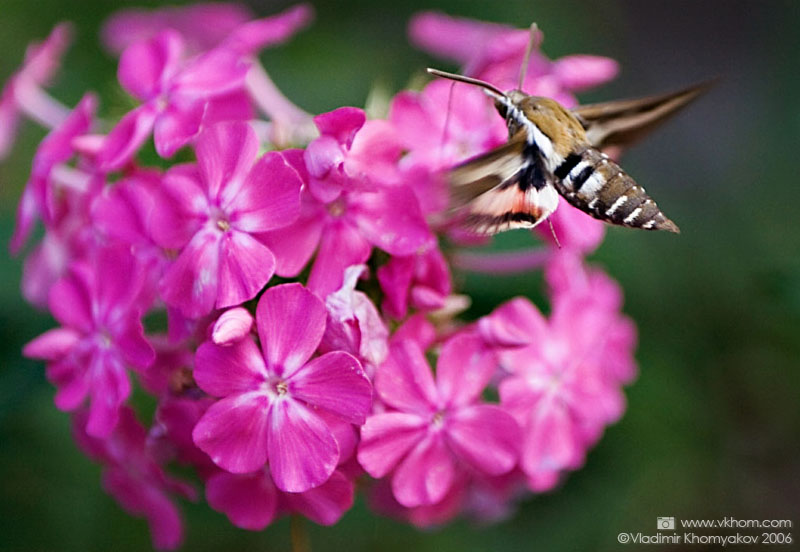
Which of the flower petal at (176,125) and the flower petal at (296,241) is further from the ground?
the flower petal at (176,125)

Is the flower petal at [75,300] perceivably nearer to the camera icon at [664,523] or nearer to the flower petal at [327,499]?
the flower petal at [327,499]

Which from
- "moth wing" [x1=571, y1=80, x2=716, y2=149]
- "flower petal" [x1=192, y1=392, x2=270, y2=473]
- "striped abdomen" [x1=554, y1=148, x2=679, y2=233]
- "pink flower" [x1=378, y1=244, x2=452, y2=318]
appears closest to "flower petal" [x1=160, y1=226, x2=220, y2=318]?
"flower petal" [x1=192, y1=392, x2=270, y2=473]

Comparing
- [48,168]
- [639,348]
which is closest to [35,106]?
[48,168]

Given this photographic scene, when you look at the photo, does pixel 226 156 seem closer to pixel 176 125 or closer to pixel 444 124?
pixel 176 125

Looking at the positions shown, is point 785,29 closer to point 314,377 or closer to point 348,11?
point 348,11

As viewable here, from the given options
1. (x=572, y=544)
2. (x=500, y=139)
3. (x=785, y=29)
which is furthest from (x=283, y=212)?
(x=785, y=29)

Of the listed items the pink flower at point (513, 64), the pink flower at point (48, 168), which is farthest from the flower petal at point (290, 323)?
the pink flower at point (513, 64)
